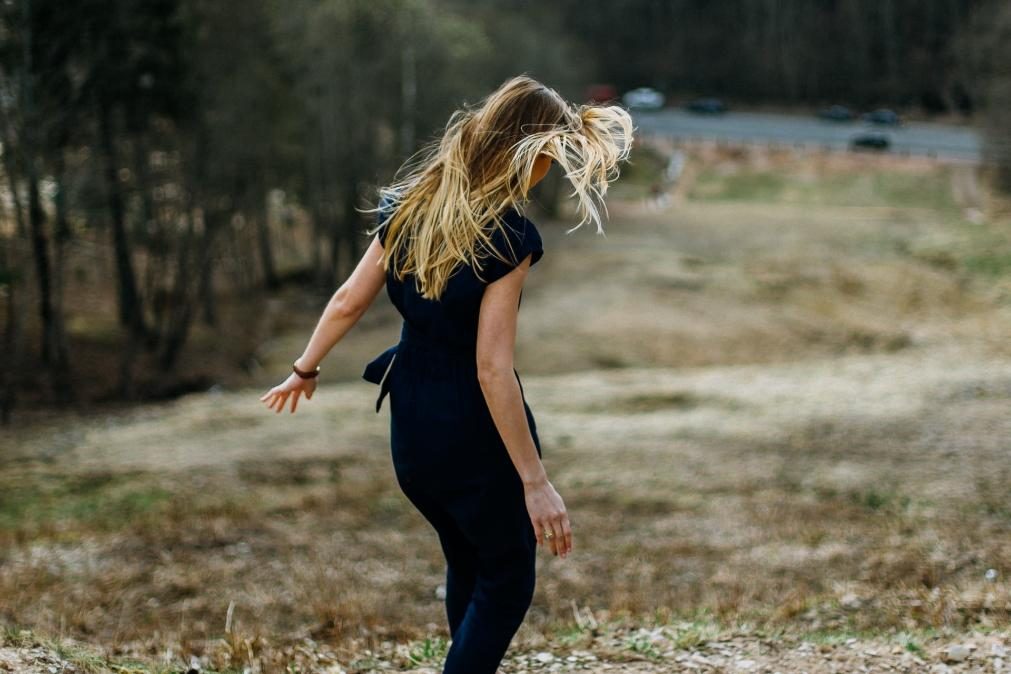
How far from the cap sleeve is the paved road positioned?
51.6 meters

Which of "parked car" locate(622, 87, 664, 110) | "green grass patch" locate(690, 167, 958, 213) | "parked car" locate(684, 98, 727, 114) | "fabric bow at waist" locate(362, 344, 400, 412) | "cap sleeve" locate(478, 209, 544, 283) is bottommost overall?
"green grass patch" locate(690, 167, 958, 213)

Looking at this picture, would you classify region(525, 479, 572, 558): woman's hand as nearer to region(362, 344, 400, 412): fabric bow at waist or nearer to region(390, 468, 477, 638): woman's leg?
region(390, 468, 477, 638): woman's leg

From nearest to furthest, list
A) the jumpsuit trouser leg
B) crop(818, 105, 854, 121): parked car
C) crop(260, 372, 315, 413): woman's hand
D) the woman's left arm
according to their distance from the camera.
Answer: the jumpsuit trouser leg
the woman's left arm
crop(260, 372, 315, 413): woman's hand
crop(818, 105, 854, 121): parked car

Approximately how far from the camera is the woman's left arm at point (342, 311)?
11.0ft

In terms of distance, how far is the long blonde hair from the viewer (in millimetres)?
3053

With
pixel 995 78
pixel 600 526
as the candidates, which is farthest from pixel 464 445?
pixel 995 78

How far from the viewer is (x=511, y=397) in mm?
3049

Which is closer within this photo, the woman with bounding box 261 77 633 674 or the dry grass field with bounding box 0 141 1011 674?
the woman with bounding box 261 77 633 674

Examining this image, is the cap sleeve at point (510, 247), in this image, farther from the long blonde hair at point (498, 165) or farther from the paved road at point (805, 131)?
the paved road at point (805, 131)

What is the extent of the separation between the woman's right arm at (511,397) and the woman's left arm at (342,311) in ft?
1.60

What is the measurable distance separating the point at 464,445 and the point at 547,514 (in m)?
0.32

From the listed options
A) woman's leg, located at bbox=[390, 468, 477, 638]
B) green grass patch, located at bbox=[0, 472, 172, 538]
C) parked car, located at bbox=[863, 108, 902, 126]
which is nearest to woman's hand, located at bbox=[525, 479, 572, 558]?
woman's leg, located at bbox=[390, 468, 477, 638]

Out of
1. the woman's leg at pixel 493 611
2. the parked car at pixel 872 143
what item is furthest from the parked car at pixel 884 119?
the woman's leg at pixel 493 611

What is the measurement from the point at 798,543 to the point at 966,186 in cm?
4284
